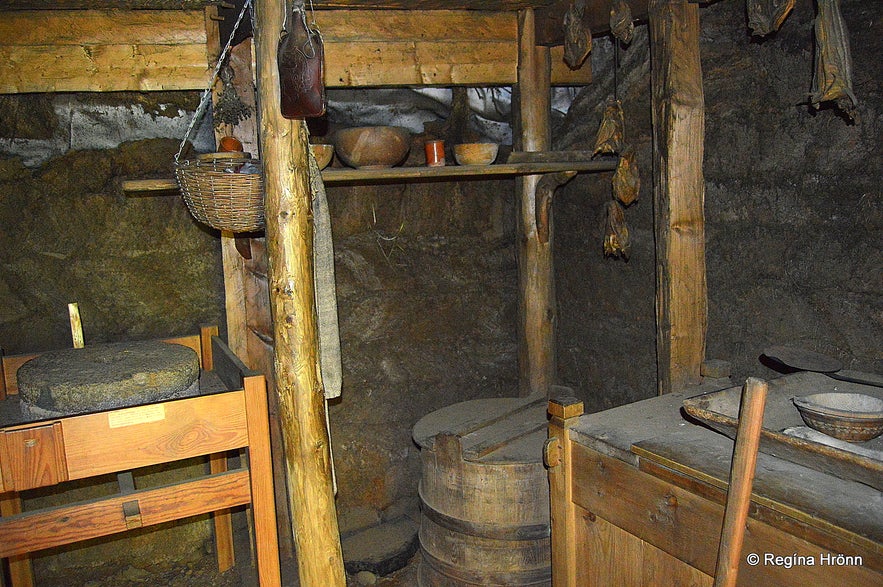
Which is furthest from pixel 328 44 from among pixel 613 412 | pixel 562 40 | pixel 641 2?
pixel 613 412

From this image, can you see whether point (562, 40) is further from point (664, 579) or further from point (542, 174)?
point (664, 579)

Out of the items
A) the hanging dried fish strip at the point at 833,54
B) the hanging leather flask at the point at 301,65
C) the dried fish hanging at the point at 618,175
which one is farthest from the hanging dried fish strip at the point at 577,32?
the hanging leather flask at the point at 301,65

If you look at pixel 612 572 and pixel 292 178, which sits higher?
pixel 292 178

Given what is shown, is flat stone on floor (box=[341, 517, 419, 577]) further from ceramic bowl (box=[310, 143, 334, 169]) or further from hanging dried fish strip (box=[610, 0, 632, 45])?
hanging dried fish strip (box=[610, 0, 632, 45])

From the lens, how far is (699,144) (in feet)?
10.1

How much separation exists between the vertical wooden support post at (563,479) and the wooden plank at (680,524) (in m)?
0.04

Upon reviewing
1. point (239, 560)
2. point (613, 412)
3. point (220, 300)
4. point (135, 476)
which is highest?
point (220, 300)

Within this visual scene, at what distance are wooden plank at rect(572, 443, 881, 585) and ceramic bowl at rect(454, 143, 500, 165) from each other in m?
1.61

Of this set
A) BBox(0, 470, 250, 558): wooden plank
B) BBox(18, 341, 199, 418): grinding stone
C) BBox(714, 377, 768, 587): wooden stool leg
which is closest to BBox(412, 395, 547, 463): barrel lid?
BBox(0, 470, 250, 558): wooden plank

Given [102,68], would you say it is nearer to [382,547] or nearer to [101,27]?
[101,27]

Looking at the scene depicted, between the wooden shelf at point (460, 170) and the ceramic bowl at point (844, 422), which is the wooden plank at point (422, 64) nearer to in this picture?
the wooden shelf at point (460, 170)

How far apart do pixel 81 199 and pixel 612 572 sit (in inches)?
117

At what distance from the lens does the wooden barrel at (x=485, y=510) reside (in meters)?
3.13

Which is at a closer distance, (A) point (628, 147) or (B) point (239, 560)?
→ (A) point (628, 147)
